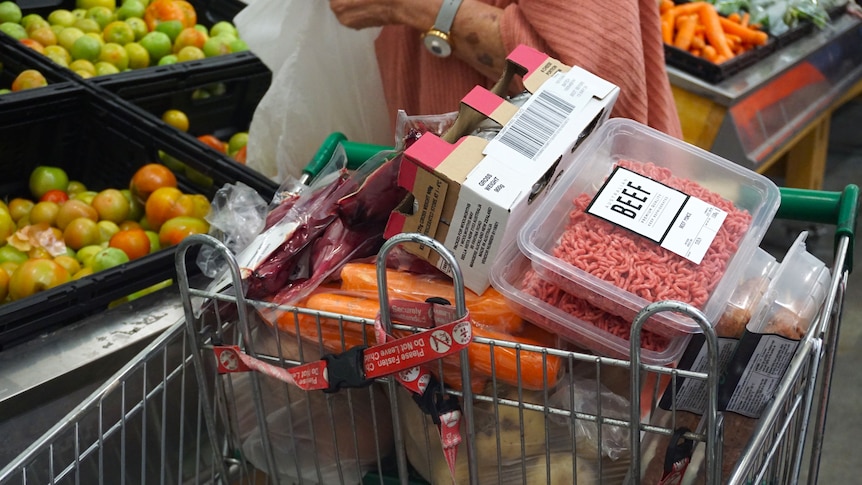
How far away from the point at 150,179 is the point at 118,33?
0.74 m

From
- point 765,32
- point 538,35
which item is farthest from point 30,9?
point 765,32

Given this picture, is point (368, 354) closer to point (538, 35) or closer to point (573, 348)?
point (573, 348)

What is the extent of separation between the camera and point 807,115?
2.94 metres

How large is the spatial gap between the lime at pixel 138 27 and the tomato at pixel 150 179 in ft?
2.45

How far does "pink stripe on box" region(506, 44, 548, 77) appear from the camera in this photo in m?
0.97

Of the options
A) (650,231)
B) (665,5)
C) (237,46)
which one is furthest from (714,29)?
(650,231)

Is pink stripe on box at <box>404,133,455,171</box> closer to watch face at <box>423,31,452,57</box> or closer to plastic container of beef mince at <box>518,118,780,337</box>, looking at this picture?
plastic container of beef mince at <box>518,118,780,337</box>

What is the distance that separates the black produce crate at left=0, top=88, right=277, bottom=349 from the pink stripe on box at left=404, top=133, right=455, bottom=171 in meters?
0.76

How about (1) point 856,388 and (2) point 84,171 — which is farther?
(1) point 856,388

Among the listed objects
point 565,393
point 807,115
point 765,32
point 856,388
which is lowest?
point 856,388

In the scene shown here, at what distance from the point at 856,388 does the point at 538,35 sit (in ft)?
6.94

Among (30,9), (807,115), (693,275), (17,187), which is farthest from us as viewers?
(807,115)

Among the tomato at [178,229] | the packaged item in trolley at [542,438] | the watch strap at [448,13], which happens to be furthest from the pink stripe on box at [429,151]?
the tomato at [178,229]

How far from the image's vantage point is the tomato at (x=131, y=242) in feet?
5.34
